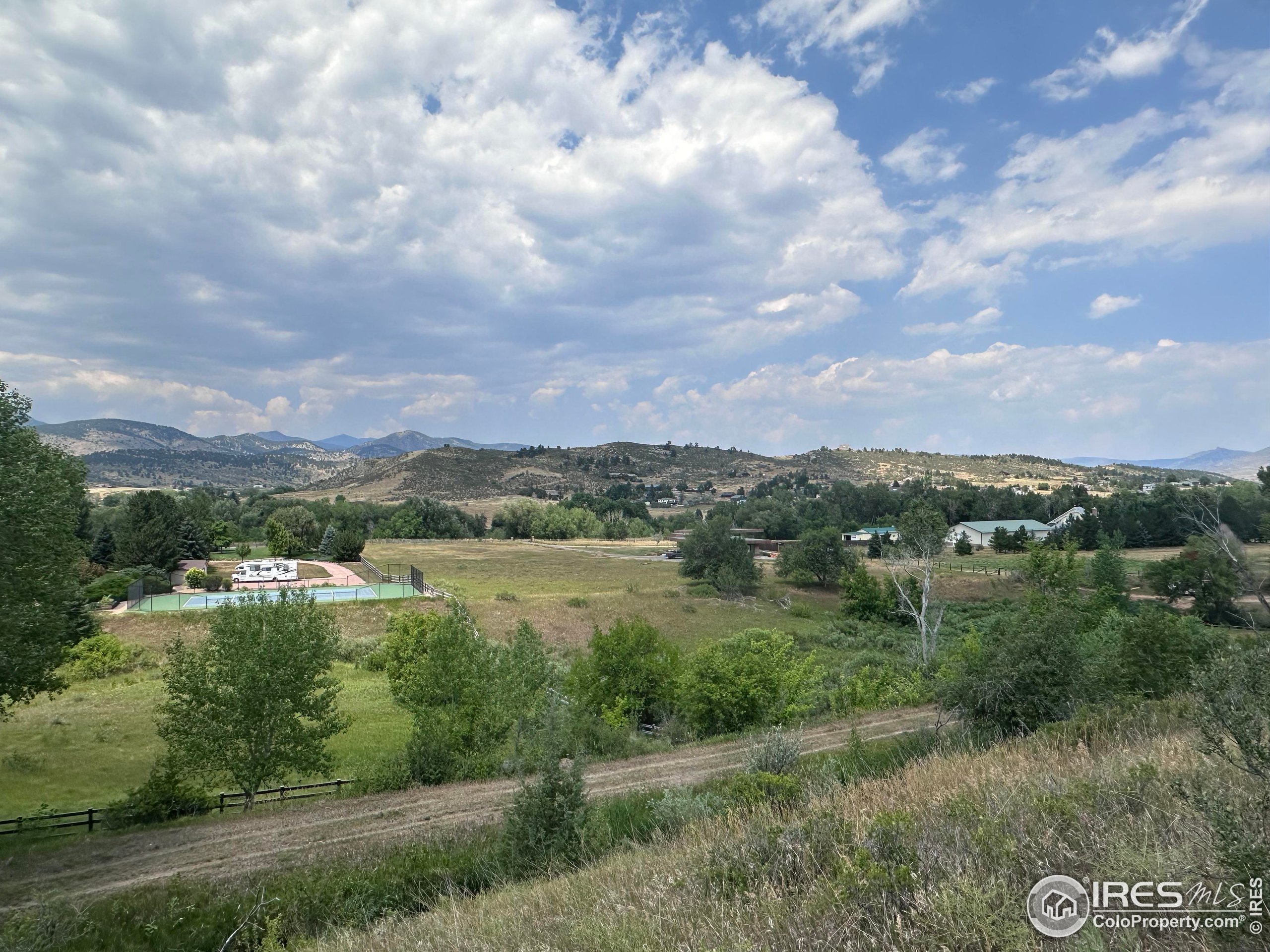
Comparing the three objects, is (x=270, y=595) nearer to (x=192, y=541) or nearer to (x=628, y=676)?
(x=628, y=676)

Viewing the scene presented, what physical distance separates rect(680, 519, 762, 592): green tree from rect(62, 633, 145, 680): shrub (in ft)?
168

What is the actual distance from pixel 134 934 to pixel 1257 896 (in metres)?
12.3

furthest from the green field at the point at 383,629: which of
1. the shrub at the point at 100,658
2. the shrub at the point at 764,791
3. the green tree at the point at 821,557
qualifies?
the shrub at the point at 764,791

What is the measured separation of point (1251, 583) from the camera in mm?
9914

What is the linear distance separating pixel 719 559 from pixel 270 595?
47.2 metres

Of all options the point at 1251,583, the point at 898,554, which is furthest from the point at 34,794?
the point at 898,554

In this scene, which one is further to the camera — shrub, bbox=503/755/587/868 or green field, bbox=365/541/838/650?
green field, bbox=365/541/838/650

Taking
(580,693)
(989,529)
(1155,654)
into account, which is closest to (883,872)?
(1155,654)

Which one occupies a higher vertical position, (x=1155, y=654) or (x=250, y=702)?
(x=1155, y=654)

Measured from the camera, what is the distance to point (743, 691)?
26.1 metres

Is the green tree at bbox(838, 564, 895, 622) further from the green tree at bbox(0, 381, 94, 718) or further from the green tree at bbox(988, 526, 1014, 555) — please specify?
the green tree at bbox(0, 381, 94, 718)

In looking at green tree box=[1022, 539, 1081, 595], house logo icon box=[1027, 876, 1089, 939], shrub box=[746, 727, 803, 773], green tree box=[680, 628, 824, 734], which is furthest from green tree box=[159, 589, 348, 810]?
green tree box=[1022, 539, 1081, 595]

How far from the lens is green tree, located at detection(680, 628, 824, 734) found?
26047mm

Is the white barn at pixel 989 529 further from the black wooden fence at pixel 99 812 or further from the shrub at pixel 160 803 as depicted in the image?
the shrub at pixel 160 803
